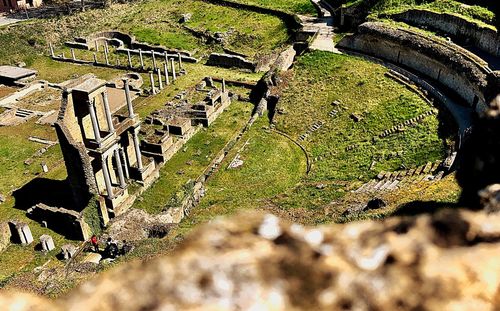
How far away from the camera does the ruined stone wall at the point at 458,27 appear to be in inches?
1382

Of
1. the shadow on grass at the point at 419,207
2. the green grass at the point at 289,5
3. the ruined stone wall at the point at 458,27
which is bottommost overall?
the green grass at the point at 289,5

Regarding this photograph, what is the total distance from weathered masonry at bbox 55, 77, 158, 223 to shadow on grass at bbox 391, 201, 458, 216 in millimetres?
15655

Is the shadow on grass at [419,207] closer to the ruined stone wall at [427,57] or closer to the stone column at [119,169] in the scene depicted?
the ruined stone wall at [427,57]

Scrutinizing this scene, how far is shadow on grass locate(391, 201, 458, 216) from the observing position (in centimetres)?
1692

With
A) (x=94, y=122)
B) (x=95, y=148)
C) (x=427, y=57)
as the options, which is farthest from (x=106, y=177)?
(x=427, y=57)

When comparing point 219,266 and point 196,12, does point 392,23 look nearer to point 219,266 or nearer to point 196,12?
point 196,12

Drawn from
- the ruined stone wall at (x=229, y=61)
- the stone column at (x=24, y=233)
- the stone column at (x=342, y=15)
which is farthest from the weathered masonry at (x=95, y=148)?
the stone column at (x=342, y=15)

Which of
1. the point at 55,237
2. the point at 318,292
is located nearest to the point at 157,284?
the point at 318,292

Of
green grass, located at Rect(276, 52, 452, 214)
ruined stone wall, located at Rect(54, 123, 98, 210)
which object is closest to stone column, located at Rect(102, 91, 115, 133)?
ruined stone wall, located at Rect(54, 123, 98, 210)

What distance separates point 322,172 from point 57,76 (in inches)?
1233

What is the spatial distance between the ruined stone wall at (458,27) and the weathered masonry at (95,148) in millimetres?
26259

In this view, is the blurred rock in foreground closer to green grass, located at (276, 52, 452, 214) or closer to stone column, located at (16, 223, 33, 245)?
green grass, located at (276, 52, 452, 214)

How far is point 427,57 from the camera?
35562mm

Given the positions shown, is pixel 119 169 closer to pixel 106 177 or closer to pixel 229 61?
pixel 106 177
